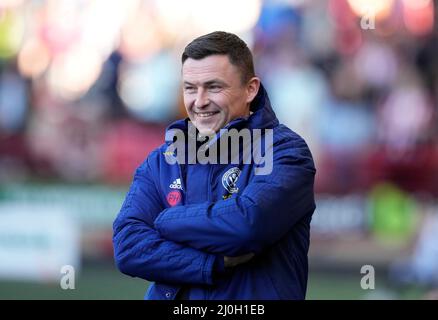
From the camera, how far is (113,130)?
9.41m

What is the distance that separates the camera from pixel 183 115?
9234mm

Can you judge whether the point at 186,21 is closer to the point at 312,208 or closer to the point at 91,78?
the point at 91,78

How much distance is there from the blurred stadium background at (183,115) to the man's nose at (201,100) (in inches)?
219

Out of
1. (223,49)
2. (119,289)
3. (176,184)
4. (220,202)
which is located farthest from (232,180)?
(119,289)

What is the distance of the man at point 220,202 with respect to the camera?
313 cm

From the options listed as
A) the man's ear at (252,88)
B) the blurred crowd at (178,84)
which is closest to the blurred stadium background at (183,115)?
the blurred crowd at (178,84)

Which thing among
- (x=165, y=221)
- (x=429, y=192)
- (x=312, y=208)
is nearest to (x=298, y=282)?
(x=312, y=208)

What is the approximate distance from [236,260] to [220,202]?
21 centimetres

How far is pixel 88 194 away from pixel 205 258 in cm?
638

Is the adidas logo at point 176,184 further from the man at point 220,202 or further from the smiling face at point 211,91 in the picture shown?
the smiling face at point 211,91

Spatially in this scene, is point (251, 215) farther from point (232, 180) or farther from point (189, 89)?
point (189, 89)

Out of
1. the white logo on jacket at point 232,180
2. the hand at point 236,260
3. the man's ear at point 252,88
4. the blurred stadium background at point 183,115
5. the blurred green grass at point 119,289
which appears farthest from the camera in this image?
the blurred stadium background at point 183,115

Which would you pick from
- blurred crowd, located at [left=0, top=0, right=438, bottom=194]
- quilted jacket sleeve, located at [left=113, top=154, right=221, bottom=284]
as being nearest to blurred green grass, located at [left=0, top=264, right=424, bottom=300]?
blurred crowd, located at [left=0, top=0, right=438, bottom=194]

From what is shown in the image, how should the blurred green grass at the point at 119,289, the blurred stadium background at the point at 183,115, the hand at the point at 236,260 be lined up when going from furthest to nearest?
1. the blurred stadium background at the point at 183,115
2. the blurred green grass at the point at 119,289
3. the hand at the point at 236,260
